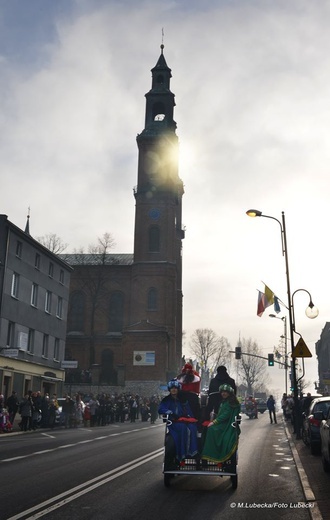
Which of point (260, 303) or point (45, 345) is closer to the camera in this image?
point (260, 303)

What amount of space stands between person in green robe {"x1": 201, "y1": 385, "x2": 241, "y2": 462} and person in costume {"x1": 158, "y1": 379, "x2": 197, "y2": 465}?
0.25 m

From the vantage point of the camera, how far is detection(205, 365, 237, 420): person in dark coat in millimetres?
10102

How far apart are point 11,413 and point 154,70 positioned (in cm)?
5193

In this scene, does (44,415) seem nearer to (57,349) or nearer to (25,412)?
(25,412)

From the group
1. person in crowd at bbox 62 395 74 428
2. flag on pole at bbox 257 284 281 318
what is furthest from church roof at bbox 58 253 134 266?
person in crowd at bbox 62 395 74 428

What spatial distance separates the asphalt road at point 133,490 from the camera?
729cm

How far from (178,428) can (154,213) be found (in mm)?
54247

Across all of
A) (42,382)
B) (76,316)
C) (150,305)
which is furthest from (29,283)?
(76,316)

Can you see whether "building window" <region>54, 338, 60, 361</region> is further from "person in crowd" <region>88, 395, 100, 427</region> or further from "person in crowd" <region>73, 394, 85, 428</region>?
"person in crowd" <region>73, 394, 85, 428</region>

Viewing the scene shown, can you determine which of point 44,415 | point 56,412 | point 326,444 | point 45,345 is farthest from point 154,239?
point 326,444

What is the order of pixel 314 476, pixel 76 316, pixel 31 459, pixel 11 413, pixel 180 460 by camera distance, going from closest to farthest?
pixel 180 460 → pixel 314 476 → pixel 31 459 → pixel 11 413 → pixel 76 316

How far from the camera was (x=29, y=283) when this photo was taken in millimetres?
38031

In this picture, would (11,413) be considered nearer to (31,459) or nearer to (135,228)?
(31,459)

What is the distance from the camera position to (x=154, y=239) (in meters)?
62.6
